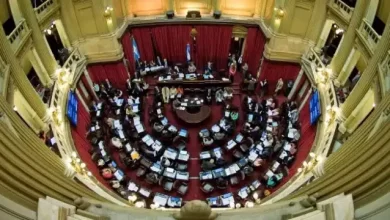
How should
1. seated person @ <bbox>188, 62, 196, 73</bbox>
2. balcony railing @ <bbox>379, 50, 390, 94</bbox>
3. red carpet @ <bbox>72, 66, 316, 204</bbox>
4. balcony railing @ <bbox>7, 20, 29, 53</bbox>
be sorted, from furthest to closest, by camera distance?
1. seated person @ <bbox>188, 62, 196, 73</bbox>
2. red carpet @ <bbox>72, 66, 316, 204</bbox>
3. balcony railing @ <bbox>7, 20, 29, 53</bbox>
4. balcony railing @ <bbox>379, 50, 390, 94</bbox>

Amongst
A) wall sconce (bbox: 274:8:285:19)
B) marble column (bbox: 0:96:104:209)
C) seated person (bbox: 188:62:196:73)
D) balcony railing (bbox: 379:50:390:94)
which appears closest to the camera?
marble column (bbox: 0:96:104:209)

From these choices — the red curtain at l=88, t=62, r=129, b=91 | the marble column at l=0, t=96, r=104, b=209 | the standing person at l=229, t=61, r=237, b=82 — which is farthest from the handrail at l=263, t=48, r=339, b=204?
the red curtain at l=88, t=62, r=129, b=91

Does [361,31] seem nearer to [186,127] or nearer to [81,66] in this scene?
[186,127]

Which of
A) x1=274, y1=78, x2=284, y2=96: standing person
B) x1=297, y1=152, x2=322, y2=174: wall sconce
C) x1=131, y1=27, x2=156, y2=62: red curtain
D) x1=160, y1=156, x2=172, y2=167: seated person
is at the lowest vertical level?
x1=297, y1=152, x2=322, y2=174: wall sconce

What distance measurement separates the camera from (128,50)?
85.1 feet

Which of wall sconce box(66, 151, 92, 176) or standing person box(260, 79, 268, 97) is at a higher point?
standing person box(260, 79, 268, 97)

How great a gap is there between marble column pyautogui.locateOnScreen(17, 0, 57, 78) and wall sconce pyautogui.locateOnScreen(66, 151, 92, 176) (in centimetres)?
422

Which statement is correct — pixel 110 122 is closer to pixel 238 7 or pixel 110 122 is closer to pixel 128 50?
pixel 128 50

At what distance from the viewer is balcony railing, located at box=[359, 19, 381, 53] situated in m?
19.0

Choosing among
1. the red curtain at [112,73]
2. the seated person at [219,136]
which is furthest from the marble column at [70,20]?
the seated person at [219,136]

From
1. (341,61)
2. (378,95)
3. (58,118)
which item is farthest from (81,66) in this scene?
(378,95)

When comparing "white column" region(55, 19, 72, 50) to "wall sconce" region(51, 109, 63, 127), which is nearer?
"wall sconce" region(51, 109, 63, 127)

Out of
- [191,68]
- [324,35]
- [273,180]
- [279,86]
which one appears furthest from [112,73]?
[324,35]

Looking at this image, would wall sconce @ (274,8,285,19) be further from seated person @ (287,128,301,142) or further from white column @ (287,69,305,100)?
seated person @ (287,128,301,142)
